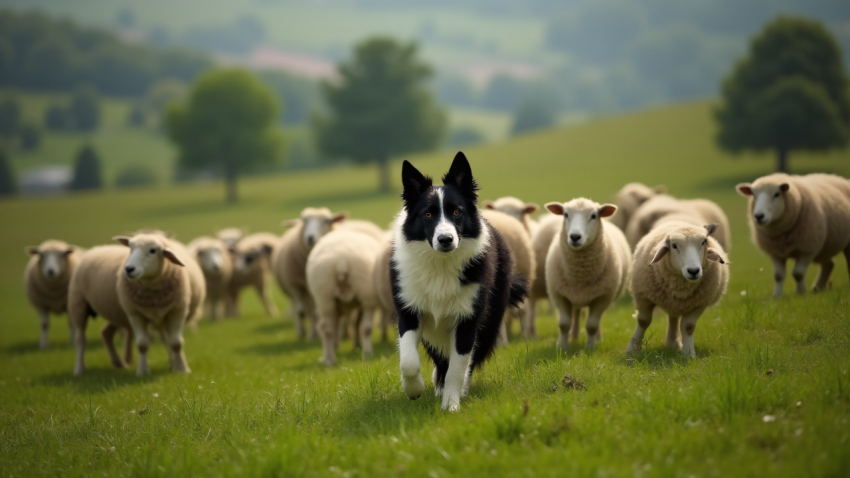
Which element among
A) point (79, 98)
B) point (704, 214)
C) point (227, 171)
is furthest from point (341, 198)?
point (79, 98)

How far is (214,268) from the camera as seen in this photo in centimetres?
1753

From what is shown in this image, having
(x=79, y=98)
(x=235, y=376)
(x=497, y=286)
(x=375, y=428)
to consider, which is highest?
(x=79, y=98)

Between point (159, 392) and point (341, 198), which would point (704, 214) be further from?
point (341, 198)

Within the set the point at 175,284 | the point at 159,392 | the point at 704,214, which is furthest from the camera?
the point at 704,214

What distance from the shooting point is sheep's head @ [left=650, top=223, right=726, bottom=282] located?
7330 mm

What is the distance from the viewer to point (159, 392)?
9219 millimetres

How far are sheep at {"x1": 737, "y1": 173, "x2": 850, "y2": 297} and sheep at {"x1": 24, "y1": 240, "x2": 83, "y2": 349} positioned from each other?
44.3 ft

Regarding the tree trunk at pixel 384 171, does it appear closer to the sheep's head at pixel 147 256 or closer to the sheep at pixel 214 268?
the sheep at pixel 214 268

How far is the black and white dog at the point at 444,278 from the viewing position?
613cm

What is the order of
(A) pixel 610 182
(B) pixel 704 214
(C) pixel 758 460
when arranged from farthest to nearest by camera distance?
(A) pixel 610 182 → (B) pixel 704 214 → (C) pixel 758 460

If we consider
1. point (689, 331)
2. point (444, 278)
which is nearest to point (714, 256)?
point (689, 331)

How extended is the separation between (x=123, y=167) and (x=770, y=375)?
10259cm

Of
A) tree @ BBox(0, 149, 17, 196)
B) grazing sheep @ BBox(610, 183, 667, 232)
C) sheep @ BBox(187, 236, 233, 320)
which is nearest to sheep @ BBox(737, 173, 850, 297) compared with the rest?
grazing sheep @ BBox(610, 183, 667, 232)

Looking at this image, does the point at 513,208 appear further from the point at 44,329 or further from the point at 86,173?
the point at 86,173
